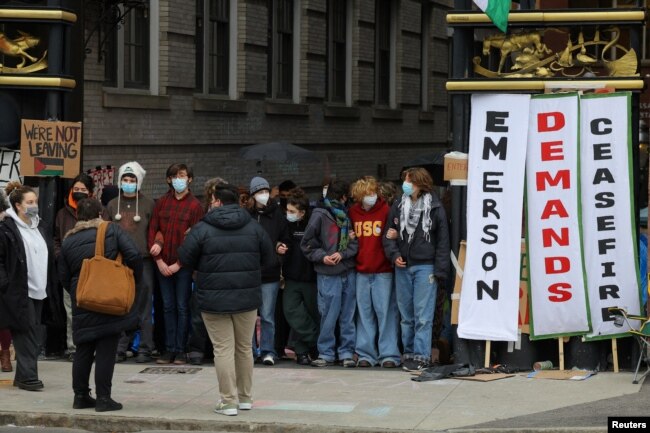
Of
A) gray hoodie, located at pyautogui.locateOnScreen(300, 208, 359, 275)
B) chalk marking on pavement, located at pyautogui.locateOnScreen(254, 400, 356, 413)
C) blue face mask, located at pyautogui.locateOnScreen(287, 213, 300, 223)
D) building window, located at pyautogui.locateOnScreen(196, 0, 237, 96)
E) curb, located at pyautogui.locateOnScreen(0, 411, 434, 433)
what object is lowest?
curb, located at pyautogui.locateOnScreen(0, 411, 434, 433)

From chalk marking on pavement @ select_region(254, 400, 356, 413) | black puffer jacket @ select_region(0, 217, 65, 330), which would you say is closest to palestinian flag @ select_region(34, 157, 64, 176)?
black puffer jacket @ select_region(0, 217, 65, 330)

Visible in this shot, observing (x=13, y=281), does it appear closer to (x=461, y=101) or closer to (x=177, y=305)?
(x=177, y=305)

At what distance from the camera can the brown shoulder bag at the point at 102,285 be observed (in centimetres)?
1013

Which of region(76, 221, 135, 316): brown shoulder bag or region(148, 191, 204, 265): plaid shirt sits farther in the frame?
region(148, 191, 204, 265): plaid shirt

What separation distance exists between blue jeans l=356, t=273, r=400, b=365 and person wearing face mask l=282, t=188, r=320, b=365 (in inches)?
19.9

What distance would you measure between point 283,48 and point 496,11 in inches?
468

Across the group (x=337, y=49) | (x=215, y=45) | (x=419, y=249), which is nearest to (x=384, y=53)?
(x=337, y=49)

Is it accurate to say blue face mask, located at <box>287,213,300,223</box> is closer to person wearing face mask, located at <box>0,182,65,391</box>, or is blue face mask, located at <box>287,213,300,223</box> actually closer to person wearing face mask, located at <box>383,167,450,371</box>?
person wearing face mask, located at <box>383,167,450,371</box>

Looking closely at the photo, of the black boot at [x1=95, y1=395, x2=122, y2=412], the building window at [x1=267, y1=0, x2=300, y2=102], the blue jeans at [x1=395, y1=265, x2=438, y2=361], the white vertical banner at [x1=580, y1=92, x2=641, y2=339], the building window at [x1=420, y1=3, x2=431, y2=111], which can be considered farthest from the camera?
the building window at [x1=420, y1=3, x2=431, y2=111]

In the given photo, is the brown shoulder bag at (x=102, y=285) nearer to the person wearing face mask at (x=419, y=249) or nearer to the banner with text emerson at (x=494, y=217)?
the person wearing face mask at (x=419, y=249)

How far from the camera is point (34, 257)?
38.1 ft

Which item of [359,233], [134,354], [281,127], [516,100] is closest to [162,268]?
[134,354]

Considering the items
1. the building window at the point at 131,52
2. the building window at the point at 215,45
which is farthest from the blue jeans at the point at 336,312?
the building window at the point at 215,45

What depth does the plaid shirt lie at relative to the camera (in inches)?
505
